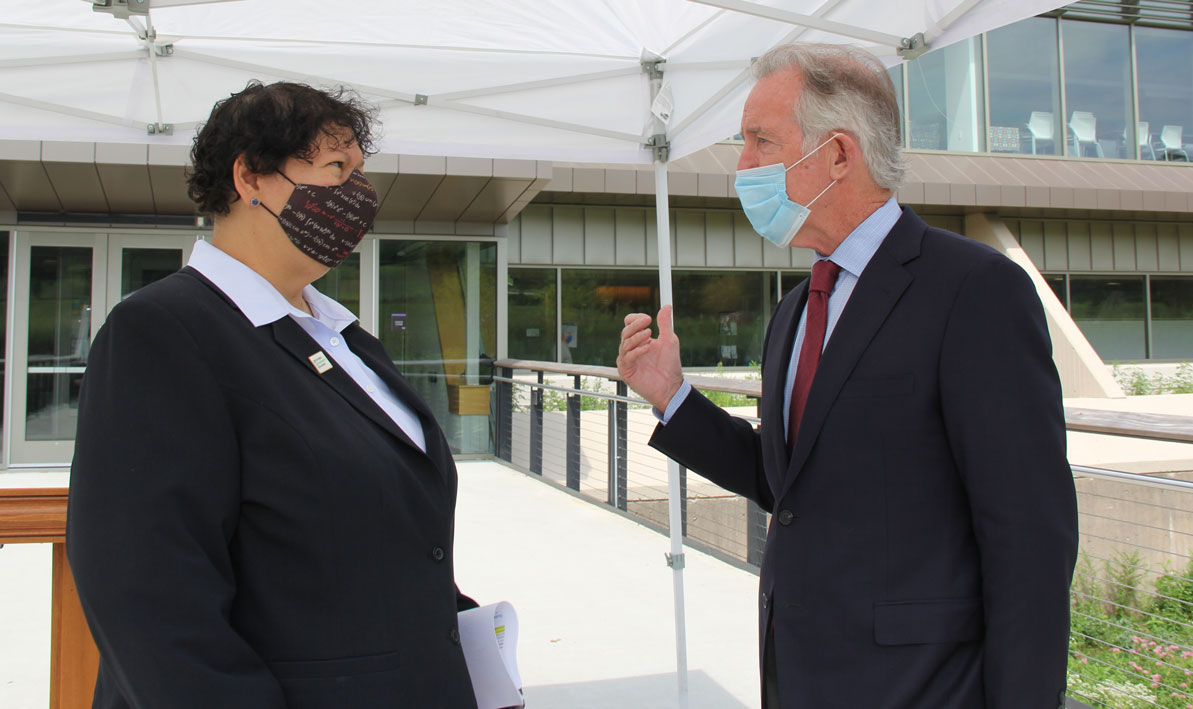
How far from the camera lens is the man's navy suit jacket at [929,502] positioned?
1.31 m

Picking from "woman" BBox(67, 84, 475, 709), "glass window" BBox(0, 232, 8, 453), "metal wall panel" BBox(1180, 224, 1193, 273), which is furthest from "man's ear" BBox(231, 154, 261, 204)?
"metal wall panel" BBox(1180, 224, 1193, 273)

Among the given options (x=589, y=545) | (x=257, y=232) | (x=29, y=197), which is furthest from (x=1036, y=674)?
(x=29, y=197)

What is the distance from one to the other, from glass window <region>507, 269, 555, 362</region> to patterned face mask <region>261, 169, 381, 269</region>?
10376mm

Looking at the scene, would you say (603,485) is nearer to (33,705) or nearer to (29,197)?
(33,705)

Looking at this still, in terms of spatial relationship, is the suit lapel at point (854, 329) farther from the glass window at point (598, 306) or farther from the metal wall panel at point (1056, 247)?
the metal wall panel at point (1056, 247)

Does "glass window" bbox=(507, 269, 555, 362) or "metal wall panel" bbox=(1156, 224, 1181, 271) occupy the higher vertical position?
"metal wall panel" bbox=(1156, 224, 1181, 271)

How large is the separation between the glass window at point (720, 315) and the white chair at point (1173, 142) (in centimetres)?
820

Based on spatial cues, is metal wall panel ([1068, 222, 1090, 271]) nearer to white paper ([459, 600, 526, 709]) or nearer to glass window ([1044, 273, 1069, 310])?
glass window ([1044, 273, 1069, 310])

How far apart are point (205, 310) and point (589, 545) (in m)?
5.03

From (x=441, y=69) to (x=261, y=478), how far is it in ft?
9.43

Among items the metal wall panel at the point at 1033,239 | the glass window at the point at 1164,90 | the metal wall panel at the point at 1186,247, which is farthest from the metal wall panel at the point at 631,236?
the metal wall panel at the point at 1186,247

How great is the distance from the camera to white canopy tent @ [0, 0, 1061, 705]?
3.29m

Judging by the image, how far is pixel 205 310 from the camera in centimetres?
124

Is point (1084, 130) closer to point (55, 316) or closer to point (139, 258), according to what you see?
point (139, 258)
